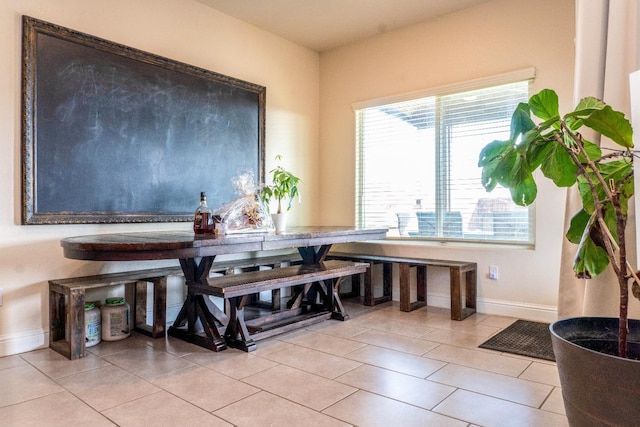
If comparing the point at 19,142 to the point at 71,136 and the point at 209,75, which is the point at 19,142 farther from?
the point at 209,75

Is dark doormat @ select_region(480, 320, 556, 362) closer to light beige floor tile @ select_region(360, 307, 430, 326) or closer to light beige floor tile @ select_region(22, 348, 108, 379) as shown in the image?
light beige floor tile @ select_region(360, 307, 430, 326)

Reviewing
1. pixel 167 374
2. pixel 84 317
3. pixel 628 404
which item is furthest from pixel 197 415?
pixel 628 404

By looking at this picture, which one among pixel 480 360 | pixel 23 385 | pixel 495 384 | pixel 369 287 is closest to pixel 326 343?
pixel 480 360

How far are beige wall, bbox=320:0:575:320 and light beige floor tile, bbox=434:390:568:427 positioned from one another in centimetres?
181

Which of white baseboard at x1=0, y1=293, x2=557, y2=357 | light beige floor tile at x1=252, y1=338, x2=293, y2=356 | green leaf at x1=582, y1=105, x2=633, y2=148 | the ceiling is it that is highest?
the ceiling

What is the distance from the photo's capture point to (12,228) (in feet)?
8.97

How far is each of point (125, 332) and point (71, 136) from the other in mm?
1441

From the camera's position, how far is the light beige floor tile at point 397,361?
8.09 feet

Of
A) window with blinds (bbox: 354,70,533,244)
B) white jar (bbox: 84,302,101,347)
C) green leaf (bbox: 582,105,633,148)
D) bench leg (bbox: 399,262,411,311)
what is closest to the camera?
green leaf (bbox: 582,105,633,148)

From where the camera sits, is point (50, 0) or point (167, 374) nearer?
point (167, 374)

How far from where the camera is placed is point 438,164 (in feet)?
13.6

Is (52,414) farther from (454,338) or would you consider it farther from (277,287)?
(454,338)

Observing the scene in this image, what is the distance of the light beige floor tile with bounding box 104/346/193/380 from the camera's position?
2.46m

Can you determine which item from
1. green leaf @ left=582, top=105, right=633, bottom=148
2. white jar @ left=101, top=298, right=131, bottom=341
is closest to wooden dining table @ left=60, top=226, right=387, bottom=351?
white jar @ left=101, top=298, right=131, bottom=341
